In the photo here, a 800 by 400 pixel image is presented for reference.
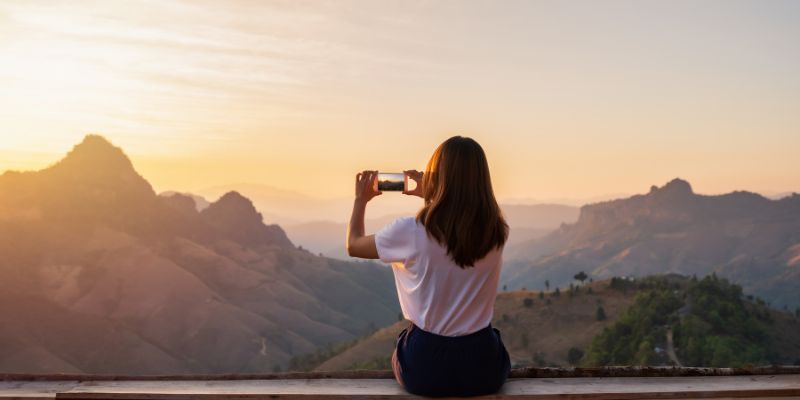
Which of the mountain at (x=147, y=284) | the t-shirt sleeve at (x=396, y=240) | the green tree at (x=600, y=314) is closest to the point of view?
the t-shirt sleeve at (x=396, y=240)

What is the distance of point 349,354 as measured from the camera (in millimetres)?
69625

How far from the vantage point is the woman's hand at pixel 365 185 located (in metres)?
4.53

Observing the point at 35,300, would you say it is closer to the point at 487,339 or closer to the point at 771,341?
the point at 771,341

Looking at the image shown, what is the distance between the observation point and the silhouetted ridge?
134m

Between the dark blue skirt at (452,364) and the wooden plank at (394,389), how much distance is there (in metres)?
0.11

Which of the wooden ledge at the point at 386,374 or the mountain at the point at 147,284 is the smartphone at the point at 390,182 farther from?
the mountain at the point at 147,284

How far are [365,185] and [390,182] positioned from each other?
16 centimetres

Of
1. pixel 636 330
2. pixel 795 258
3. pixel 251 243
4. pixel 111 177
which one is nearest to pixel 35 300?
pixel 111 177

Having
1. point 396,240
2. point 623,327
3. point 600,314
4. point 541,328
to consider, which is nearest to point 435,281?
point 396,240

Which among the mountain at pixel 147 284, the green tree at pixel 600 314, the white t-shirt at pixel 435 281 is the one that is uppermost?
the white t-shirt at pixel 435 281

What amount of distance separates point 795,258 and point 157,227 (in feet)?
375

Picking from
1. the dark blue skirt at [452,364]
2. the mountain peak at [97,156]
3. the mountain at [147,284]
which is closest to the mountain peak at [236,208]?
the mountain at [147,284]

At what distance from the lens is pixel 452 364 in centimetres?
430

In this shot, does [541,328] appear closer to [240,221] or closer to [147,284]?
[147,284]
